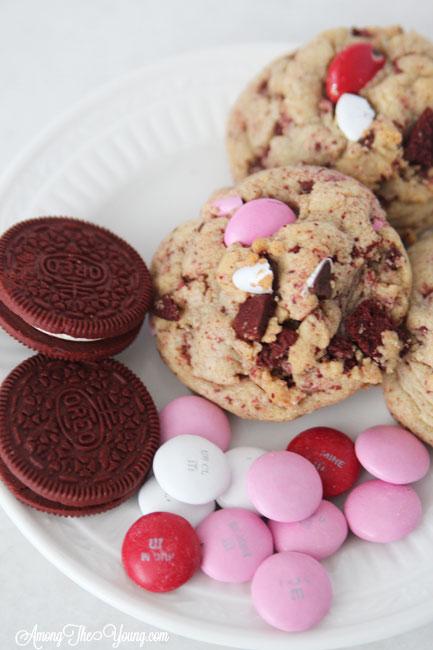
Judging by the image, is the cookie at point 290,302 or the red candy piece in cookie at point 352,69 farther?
the red candy piece in cookie at point 352,69

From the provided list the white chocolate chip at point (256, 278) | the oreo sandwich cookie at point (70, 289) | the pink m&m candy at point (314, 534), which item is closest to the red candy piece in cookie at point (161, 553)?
the pink m&m candy at point (314, 534)

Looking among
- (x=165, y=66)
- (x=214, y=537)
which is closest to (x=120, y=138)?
(x=165, y=66)

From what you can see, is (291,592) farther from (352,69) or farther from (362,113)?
(352,69)

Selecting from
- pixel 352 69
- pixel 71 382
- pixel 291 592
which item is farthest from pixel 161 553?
pixel 352 69

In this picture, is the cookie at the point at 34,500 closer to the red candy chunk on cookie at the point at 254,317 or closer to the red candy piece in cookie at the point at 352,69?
the red candy chunk on cookie at the point at 254,317

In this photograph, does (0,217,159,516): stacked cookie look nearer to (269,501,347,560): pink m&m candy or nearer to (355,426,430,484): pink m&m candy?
(269,501,347,560): pink m&m candy

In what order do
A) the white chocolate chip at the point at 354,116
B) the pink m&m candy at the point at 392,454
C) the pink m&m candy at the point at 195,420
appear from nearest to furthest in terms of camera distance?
the pink m&m candy at the point at 392,454 < the pink m&m candy at the point at 195,420 < the white chocolate chip at the point at 354,116

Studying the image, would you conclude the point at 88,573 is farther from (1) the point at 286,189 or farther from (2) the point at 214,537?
(1) the point at 286,189
